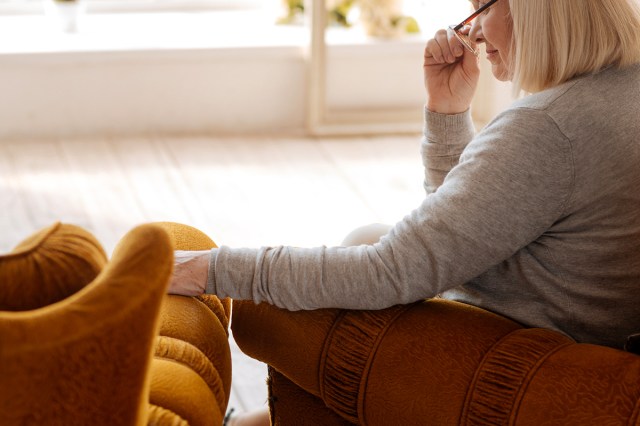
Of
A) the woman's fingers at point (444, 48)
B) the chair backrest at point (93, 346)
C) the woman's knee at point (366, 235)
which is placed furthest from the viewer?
the woman's fingers at point (444, 48)

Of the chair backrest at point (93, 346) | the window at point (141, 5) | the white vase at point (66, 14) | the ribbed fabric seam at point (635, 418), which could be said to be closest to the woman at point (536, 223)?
the ribbed fabric seam at point (635, 418)

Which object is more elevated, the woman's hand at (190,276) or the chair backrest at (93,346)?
the chair backrest at (93,346)

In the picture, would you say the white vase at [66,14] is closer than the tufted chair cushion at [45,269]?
No

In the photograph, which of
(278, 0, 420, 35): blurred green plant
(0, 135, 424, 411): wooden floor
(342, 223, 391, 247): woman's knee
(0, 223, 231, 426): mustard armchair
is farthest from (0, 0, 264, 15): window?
(0, 223, 231, 426): mustard armchair

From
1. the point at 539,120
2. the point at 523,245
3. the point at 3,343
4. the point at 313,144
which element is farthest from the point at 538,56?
the point at 313,144

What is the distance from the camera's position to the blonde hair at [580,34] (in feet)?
4.17

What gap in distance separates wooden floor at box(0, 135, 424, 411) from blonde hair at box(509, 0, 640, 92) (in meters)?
1.79

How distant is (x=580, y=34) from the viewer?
1.28 meters

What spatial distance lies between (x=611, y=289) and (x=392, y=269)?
12.1 inches

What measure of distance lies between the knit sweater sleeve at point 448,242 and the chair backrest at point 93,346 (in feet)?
1.12

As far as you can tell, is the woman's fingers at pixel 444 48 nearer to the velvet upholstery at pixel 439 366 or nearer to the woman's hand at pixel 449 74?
the woman's hand at pixel 449 74

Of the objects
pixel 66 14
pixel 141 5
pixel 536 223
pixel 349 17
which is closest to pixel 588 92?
pixel 536 223

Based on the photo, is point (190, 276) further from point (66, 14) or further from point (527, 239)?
point (66, 14)

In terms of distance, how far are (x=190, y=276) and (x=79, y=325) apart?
1.36ft
